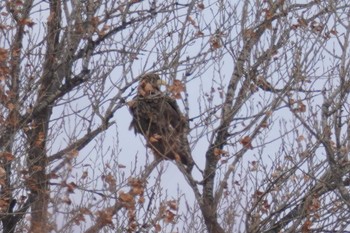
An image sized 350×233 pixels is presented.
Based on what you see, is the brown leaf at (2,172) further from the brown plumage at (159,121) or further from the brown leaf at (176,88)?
the brown leaf at (176,88)

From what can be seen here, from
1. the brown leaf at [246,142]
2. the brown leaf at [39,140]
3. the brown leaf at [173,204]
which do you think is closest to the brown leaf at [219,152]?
the brown leaf at [246,142]

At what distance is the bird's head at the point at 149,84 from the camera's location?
997cm

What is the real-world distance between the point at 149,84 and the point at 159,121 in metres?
0.70

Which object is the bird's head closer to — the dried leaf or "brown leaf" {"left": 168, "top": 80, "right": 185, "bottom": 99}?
"brown leaf" {"left": 168, "top": 80, "right": 185, "bottom": 99}

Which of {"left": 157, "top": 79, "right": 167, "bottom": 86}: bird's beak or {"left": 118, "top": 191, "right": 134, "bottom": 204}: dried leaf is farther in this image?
{"left": 157, "top": 79, "right": 167, "bottom": 86}: bird's beak

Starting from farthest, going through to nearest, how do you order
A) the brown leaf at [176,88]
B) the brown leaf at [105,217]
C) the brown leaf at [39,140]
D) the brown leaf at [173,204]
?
the brown leaf at [39,140] < the brown leaf at [173,204] < the brown leaf at [176,88] < the brown leaf at [105,217]

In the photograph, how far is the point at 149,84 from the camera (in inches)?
395

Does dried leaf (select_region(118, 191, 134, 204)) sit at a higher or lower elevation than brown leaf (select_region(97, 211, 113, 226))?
higher

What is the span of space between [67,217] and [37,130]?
2.62 m

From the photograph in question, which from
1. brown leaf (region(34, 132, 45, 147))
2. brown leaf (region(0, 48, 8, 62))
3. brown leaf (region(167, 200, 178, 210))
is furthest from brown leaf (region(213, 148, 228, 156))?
brown leaf (region(0, 48, 8, 62))

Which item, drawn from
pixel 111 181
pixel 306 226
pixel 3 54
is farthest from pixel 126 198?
pixel 3 54

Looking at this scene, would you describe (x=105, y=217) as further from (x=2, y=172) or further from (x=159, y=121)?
(x=2, y=172)

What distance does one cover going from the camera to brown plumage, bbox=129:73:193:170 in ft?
30.1

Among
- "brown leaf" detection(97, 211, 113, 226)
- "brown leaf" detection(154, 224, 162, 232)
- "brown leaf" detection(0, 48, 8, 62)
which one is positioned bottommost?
"brown leaf" detection(97, 211, 113, 226)
